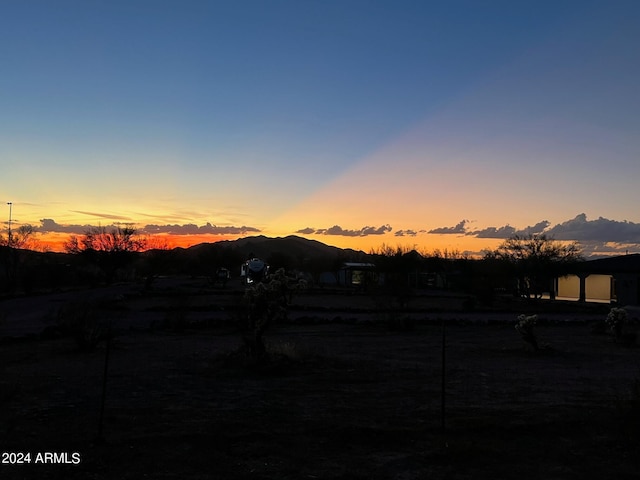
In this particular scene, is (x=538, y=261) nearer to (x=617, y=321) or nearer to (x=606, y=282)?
(x=606, y=282)

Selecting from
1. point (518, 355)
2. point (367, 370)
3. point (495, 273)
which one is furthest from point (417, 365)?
point (495, 273)

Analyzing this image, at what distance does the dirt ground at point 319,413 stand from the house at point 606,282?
99.9ft

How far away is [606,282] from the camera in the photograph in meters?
50.7

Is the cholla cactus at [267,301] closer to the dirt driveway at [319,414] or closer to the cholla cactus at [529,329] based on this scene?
the dirt driveway at [319,414]

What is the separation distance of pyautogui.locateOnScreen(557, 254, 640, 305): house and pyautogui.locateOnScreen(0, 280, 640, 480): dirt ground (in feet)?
99.9

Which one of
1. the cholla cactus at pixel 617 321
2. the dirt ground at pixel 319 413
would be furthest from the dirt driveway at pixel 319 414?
the cholla cactus at pixel 617 321

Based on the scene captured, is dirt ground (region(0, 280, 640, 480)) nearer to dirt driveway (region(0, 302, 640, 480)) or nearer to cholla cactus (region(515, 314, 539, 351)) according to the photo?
dirt driveway (region(0, 302, 640, 480))

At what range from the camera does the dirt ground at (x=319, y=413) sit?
657cm

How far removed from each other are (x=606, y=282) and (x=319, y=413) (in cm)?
4851

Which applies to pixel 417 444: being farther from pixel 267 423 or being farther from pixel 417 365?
pixel 417 365

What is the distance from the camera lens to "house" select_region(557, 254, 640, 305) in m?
44.3

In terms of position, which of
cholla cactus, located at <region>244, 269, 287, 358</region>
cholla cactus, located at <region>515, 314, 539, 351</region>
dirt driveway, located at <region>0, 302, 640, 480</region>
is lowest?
dirt driveway, located at <region>0, 302, 640, 480</region>

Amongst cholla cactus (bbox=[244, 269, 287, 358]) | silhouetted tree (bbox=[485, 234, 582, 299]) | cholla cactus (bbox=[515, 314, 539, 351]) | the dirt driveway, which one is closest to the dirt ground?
the dirt driveway

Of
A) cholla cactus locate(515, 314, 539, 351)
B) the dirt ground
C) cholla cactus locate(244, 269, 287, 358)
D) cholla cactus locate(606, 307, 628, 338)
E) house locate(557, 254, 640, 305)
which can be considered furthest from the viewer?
house locate(557, 254, 640, 305)
